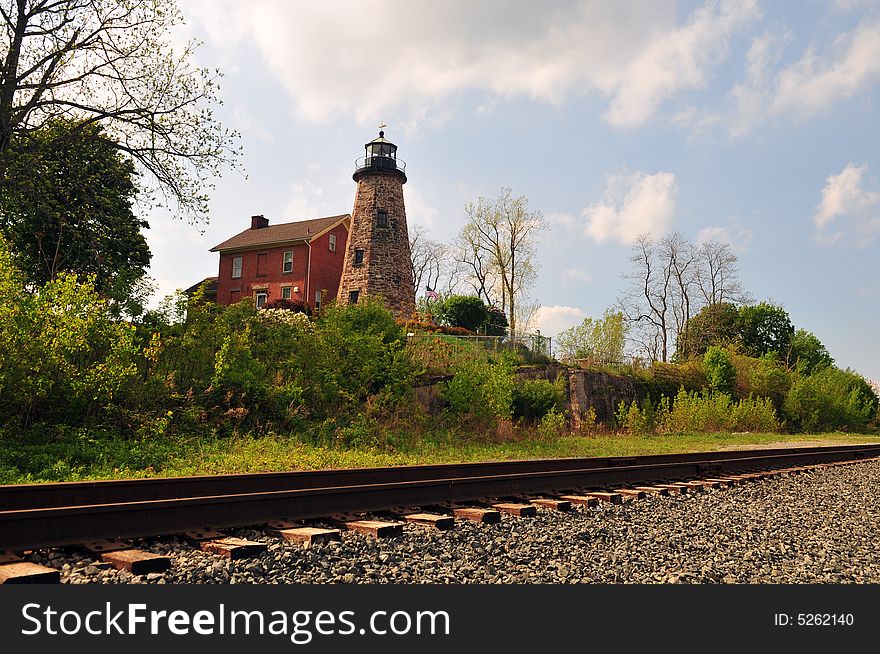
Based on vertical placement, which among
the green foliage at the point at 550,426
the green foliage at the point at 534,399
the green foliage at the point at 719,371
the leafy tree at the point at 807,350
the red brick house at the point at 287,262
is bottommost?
the green foliage at the point at 550,426

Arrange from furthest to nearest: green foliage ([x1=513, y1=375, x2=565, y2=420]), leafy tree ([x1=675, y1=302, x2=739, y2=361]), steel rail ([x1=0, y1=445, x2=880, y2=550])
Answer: leafy tree ([x1=675, y1=302, x2=739, y2=361]) < green foliage ([x1=513, y1=375, x2=565, y2=420]) < steel rail ([x1=0, y1=445, x2=880, y2=550])

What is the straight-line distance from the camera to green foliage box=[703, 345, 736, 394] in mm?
30653

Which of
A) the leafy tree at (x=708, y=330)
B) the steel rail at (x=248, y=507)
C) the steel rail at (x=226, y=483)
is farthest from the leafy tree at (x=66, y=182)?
the leafy tree at (x=708, y=330)

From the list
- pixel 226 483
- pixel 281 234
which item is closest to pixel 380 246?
pixel 281 234

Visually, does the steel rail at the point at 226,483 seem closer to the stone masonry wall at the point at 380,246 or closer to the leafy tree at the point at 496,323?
the stone masonry wall at the point at 380,246

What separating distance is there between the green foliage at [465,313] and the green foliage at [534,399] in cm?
1755

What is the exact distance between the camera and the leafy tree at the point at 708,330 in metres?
47.8

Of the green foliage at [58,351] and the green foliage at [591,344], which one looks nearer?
the green foliage at [58,351]

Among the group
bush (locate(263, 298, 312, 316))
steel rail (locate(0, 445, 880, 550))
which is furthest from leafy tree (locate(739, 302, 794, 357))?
steel rail (locate(0, 445, 880, 550))

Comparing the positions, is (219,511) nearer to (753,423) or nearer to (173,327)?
(173,327)

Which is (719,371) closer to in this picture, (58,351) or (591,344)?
(591,344)

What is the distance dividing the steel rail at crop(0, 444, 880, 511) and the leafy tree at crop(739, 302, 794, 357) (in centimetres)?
4519

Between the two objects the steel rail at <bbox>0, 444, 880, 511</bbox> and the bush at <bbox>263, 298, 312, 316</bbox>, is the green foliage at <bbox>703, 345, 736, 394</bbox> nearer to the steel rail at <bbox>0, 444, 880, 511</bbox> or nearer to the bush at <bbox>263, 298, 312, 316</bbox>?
the bush at <bbox>263, 298, 312, 316</bbox>

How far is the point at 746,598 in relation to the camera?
3697mm
